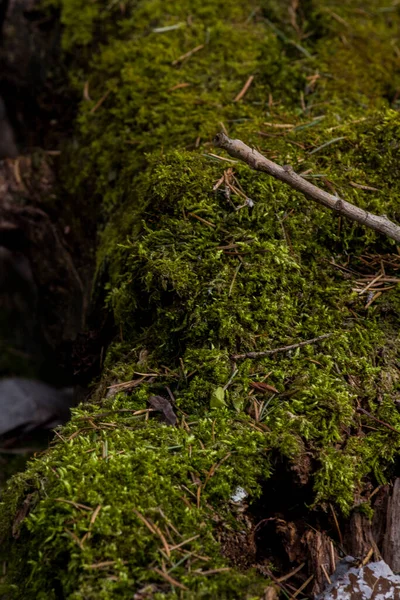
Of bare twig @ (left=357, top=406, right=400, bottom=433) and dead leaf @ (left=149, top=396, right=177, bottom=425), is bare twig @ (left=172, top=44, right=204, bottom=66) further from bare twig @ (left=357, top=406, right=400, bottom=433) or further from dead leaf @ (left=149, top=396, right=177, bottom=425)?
bare twig @ (left=357, top=406, right=400, bottom=433)

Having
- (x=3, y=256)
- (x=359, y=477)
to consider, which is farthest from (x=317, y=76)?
(x=3, y=256)

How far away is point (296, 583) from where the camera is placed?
6.49ft

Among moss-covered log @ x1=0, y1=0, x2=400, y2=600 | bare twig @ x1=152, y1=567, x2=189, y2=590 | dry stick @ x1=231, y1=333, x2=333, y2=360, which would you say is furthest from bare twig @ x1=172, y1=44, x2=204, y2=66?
bare twig @ x1=152, y1=567, x2=189, y2=590

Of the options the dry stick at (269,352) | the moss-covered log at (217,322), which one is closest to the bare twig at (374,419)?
the moss-covered log at (217,322)

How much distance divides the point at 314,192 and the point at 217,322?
0.73 metres

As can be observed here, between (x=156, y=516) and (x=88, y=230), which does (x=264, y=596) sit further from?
(x=88, y=230)

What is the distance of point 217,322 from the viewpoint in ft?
7.94

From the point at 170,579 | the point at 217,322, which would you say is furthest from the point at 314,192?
the point at 170,579

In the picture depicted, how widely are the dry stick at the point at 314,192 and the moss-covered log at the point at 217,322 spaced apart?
17 cm

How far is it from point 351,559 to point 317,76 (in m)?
2.95

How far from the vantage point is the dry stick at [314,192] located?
2.55 m

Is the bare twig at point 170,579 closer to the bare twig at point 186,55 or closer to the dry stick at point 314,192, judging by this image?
the dry stick at point 314,192

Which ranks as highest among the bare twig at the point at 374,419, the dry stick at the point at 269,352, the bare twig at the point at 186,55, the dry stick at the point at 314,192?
the bare twig at the point at 186,55

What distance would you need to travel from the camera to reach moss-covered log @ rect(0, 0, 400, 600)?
1835 millimetres
